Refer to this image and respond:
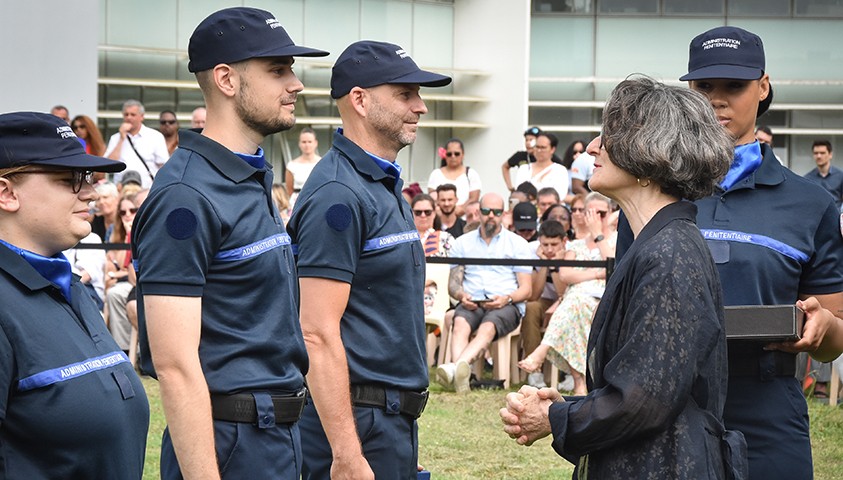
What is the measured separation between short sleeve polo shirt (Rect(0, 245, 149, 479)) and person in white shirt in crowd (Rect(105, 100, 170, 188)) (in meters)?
10.8

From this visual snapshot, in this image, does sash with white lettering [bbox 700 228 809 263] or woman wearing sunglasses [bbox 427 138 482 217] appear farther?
woman wearing sunglasses [bbox 427 138 482 217]

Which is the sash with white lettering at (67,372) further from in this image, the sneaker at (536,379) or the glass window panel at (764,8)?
the glass window panel at (764,8)

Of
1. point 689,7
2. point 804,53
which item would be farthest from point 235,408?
point 804,53

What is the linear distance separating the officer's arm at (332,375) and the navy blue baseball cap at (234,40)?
86 cm

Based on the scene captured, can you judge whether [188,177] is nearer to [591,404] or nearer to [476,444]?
[591,404]

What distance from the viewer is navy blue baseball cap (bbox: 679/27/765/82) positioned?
4156mm

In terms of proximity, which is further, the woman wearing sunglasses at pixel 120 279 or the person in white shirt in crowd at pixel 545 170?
the person in white shirt in crowd at pixel 545 170

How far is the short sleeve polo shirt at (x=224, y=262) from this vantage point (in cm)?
349

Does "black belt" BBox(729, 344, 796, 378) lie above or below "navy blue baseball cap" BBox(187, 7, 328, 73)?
below

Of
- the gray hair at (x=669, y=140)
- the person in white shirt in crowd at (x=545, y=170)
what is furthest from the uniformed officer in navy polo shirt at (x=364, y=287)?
the person in white shirt in crowd at (x=545, y=170)

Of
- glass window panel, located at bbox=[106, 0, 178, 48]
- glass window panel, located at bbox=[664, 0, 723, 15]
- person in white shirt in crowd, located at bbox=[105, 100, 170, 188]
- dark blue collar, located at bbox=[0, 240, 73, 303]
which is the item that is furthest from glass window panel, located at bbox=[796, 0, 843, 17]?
dark blue collar, located at bbox=[0, 240, 73, 303]

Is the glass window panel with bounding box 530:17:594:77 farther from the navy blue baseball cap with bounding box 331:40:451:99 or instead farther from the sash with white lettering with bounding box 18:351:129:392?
the sash with white lettering with bounding box 18:351:129:392

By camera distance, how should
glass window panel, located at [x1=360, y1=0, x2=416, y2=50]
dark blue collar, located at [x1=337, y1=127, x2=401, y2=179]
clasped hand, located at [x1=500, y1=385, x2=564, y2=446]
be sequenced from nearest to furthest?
clasped hand, located at [x1=500, y1=385, x2=564, y2=446]
dark blue collar, located at [x1=337, y1=127, x2=401, y2=179]
glass window panel, located at [x1=360, y1=0, x2=416, y2=50]

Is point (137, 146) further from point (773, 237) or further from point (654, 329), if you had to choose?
point (654, 329)
